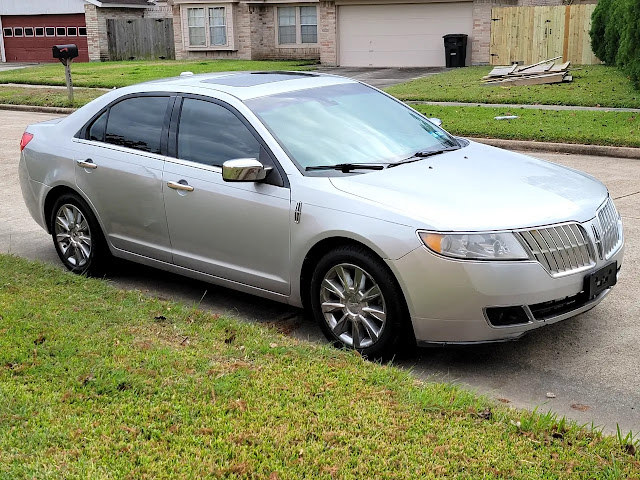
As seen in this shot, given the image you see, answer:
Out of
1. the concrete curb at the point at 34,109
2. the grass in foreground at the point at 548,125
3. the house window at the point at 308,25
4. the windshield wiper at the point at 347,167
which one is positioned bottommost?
the concrete curb at the point at 34,109

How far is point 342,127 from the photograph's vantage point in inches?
232

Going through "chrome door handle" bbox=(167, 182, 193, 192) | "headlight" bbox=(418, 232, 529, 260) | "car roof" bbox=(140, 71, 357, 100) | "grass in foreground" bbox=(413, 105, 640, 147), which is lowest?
"grass in foreground" bbox=(413, 105, 640, 147)

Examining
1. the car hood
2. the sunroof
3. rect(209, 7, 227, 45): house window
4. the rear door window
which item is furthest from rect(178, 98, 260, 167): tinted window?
rect(209, 7, 227, 45): house window

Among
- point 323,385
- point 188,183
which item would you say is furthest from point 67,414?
point 188,183

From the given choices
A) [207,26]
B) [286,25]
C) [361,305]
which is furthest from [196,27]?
[361,305]

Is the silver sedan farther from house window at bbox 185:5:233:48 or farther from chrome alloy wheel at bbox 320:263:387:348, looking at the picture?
house window at bbox 185:5:233:48

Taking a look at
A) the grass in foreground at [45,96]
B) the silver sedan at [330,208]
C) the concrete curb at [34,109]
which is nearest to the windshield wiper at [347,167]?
the silver sedan at [330,208]

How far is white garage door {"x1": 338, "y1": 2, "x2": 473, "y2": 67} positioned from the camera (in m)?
29.9

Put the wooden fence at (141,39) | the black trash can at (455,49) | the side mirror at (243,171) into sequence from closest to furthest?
the side mirror at (243,171)
the black trash can at (455,49)
the wooden fence at (141,39)

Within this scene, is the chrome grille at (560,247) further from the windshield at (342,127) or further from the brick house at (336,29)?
the brick house at (336,29)

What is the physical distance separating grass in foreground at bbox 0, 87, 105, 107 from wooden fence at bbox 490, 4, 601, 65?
13.3 m

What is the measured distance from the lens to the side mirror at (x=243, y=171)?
5352 mm

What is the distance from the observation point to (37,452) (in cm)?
365

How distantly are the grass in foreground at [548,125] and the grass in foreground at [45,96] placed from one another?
30.5 feet
